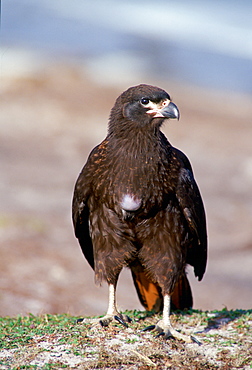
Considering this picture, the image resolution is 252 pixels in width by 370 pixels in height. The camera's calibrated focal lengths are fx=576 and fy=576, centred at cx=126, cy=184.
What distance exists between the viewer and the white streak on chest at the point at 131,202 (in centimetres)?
471

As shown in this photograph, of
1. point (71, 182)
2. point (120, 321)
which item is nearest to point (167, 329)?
point (120, 321)

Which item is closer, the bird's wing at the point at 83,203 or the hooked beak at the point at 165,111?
the hooked beak at the point at 165,111

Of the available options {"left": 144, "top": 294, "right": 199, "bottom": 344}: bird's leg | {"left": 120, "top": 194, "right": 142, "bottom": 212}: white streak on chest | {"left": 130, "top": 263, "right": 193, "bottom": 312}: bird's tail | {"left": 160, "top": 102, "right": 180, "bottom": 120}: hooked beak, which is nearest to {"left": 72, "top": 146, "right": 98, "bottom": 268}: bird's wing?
{"left": 120, "top": 194, "right": 142, "bottom": 212}: white streak on chest

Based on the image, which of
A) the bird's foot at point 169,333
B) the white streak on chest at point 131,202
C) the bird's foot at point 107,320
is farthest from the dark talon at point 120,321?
the white streak on chest at point 131,202

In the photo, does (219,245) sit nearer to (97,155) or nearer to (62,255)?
(62,255)

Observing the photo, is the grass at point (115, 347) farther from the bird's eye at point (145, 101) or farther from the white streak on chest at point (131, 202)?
the bird's eye at point (145, 101)

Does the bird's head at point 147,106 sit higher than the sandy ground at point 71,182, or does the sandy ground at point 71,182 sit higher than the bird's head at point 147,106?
the sandy ground at point 71,182

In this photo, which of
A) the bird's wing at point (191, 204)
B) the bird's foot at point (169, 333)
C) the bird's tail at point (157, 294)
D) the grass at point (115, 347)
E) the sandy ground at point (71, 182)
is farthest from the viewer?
the sandy ground at point (71, 182)

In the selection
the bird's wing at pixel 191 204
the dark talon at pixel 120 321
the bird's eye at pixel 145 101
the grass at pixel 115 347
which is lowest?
the grass at pixel 115 347

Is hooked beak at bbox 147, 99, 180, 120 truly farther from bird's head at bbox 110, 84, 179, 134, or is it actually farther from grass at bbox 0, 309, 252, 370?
grass at bbox 0, 309, 252, 370

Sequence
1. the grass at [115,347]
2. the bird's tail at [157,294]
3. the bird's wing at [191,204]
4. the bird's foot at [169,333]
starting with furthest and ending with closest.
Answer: the bird's tail at [157,294] < the bird's wing at [191,204] < the bird's foot at [169,333] < the grass at [115,347]

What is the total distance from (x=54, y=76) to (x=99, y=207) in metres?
16.2

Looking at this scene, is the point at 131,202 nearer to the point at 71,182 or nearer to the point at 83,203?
the point at 83,203

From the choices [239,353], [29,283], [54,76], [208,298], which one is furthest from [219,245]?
[54,76]
